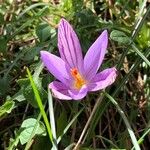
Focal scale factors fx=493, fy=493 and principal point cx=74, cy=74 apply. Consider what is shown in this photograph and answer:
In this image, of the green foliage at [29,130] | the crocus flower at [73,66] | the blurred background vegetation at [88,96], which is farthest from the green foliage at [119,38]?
the green foliage at [29,130]

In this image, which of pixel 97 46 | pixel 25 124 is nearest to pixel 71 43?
pixel 97 46

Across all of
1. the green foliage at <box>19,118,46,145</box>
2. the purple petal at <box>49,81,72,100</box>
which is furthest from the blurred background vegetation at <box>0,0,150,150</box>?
the purple petal at <box>49,81,72,100</box>

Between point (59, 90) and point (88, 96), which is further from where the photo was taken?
point (88, 96)

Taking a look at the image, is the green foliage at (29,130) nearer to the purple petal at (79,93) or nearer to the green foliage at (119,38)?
the purple petal at (79,93)

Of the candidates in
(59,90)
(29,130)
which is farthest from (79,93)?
(29,130)

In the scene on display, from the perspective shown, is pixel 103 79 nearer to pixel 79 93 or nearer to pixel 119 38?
pixel 79 93

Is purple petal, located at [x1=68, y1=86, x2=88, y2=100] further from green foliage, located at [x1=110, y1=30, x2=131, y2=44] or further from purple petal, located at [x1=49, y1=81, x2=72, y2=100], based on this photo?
green foliage, located at [x1=110, y1=30, x2=131, y2=44]

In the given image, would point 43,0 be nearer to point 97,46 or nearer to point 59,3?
point 59,3

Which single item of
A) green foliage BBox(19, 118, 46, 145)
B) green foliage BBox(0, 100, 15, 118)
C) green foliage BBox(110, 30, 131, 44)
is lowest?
green foliage BBox(19, 118, 46, 145)
